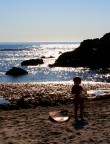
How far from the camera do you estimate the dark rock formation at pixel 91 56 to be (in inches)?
3204

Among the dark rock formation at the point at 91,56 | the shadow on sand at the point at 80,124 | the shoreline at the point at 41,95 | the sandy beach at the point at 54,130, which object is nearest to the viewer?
the sandy beach at the point at 54,130

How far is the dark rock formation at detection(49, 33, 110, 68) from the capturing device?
267ft

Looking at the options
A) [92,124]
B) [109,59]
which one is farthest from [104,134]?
[109,59]

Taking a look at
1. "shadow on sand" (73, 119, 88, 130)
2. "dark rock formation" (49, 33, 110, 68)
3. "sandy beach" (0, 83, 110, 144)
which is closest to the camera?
"sandy beach" (0, 83, 110, 144)

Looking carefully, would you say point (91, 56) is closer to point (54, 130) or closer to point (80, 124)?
point (80, 124)

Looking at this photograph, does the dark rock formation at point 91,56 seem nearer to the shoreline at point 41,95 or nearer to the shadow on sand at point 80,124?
the shoreline at point 41,95

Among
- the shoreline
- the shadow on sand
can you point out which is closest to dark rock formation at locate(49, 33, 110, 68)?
the shoreline

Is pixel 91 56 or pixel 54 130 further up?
pixel 91 56

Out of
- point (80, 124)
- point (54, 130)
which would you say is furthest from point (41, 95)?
point (54, 130)

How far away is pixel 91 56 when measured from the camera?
83250mm

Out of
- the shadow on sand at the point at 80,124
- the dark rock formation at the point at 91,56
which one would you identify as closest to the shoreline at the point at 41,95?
the shadow on sand at the point at 80,124

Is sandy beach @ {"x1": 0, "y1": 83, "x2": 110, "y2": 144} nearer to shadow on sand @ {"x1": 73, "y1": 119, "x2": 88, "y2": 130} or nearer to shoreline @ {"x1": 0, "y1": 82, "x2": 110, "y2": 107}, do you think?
shadow on sand @ {"x1": 73, "y1": 119, "x2": 88, "y2": 130}

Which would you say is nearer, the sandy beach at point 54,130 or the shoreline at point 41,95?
the sandy beach at point 54,130

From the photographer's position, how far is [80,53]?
88.4 m
